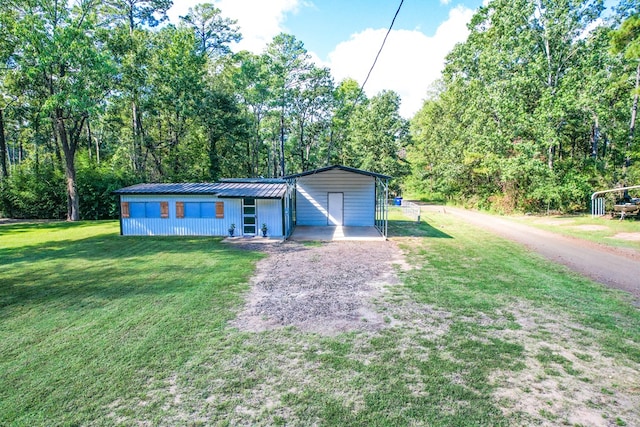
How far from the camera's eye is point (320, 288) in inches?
286

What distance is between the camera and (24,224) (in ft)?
60.8

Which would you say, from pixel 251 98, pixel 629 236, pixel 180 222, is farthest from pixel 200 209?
pixel 251 98

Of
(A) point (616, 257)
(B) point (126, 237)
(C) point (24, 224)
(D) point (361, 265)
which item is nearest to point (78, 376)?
(D) point (361, 265)

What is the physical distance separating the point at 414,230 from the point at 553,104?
11.7 m

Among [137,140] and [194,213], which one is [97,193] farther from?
[194,213]

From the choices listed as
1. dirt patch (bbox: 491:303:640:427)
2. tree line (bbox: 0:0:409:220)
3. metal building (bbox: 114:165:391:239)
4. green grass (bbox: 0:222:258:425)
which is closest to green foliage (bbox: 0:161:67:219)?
tree line (bbox: 0:0:409:220)

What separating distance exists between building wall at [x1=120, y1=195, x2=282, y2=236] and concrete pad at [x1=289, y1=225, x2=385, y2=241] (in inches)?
52.8

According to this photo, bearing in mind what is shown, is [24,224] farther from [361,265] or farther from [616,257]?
[616,257]

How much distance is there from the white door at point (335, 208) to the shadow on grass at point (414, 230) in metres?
2.64

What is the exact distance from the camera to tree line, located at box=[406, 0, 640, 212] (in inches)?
741

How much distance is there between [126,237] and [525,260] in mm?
14304

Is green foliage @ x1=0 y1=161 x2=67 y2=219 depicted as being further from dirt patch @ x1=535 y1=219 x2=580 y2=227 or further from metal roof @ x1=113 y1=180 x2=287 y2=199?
dirt patch @ x1=535 y1=219 x2=580 y2=227

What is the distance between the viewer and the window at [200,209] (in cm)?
1426

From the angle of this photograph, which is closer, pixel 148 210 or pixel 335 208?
pixel 148 210
